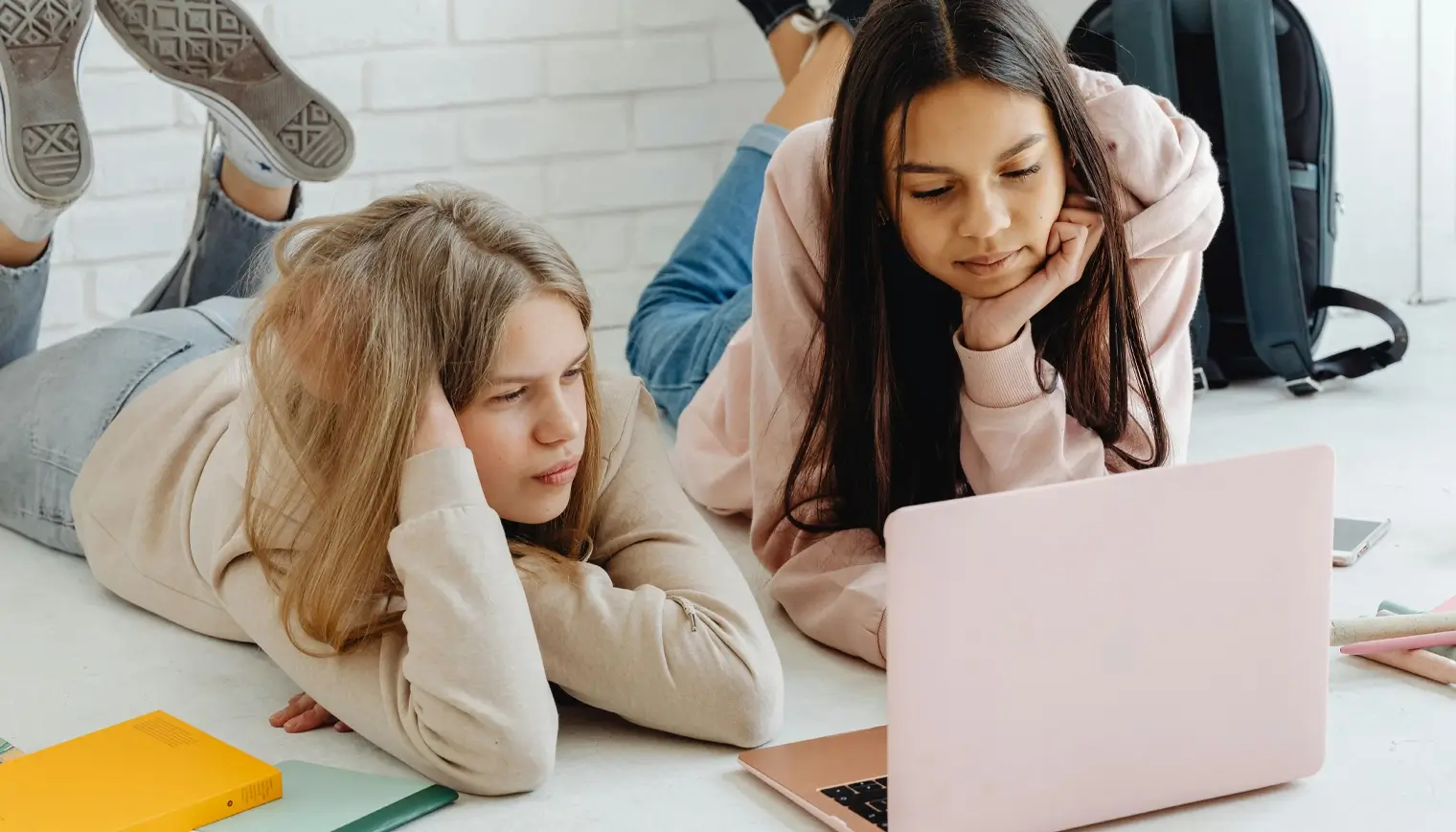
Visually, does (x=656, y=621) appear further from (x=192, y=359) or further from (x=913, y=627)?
(x=192, y=359)

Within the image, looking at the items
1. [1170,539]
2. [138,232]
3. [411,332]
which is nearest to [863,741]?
[1170,539]

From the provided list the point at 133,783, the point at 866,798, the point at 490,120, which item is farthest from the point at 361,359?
the point at 490,120

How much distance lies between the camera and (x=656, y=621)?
1.12 metres

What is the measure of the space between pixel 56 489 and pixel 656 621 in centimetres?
87

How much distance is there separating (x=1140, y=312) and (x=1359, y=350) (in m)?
0.99

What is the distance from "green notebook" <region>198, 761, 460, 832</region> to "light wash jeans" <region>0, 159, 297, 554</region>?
70 centimetres

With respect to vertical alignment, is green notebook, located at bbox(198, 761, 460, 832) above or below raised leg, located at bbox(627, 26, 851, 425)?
below

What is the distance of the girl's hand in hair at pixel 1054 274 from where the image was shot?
1222 mm

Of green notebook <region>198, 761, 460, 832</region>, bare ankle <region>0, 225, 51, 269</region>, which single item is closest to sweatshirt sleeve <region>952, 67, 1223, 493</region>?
green notebook <region>198, 761, 460, 832</region>

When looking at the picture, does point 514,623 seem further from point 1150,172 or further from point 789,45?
point 789,45

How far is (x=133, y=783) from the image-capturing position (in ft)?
3.49

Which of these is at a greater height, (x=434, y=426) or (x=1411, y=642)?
(x=434, y=426)

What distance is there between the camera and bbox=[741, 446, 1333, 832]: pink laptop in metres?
0.86

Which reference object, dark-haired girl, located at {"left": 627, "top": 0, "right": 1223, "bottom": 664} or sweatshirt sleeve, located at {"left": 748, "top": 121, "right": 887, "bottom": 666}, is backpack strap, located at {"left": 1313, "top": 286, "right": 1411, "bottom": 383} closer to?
dark-haired girl, located at {"left": 627, "top": 0, "right": 1223, "bottom": 664}
